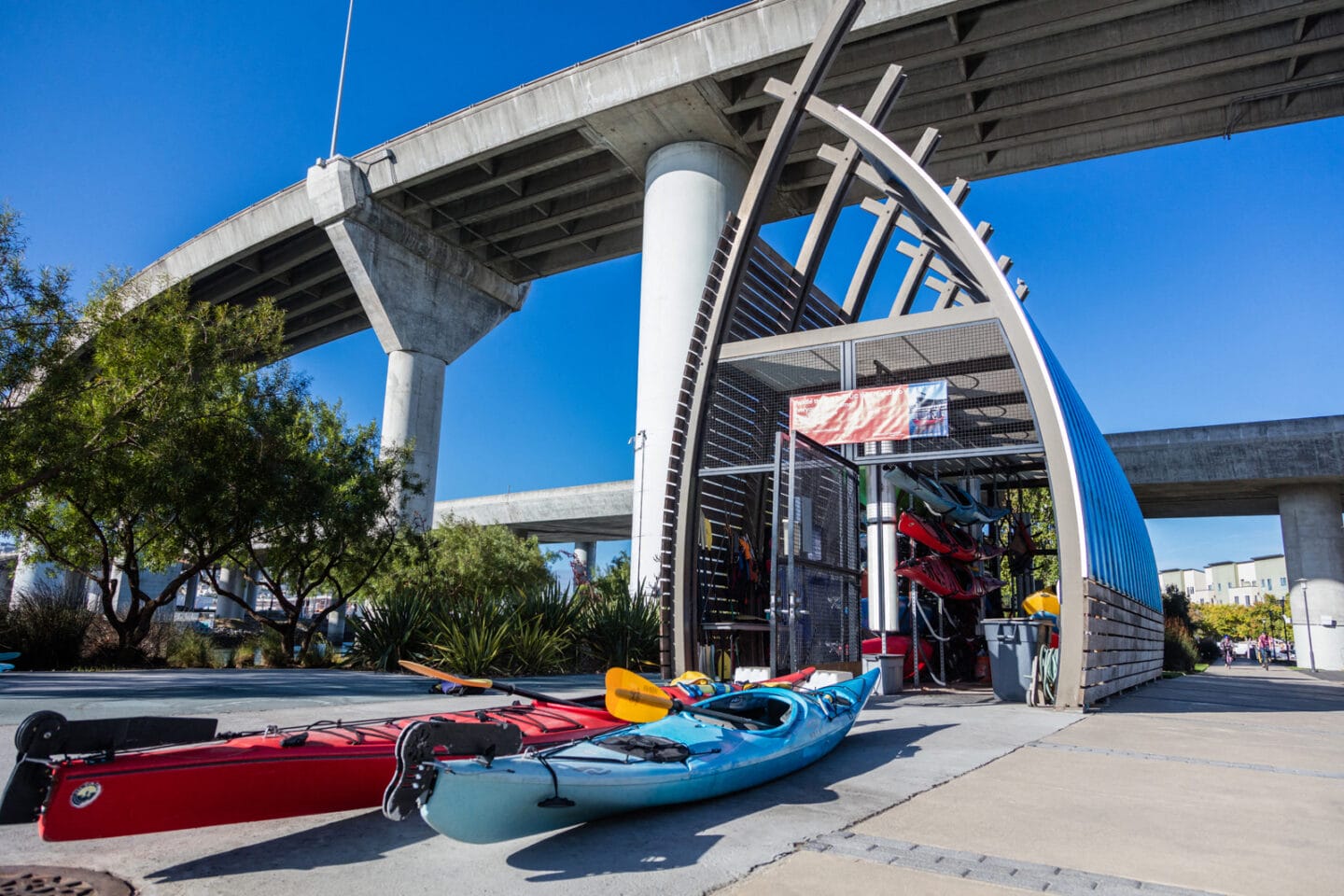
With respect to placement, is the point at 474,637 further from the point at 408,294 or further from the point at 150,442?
the point at 408,294

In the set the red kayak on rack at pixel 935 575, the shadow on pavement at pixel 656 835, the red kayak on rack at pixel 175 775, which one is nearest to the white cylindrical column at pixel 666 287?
the red kayak on rack at pixel 935 575

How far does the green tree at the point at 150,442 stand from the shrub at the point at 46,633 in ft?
2.52

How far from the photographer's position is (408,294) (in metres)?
31.2

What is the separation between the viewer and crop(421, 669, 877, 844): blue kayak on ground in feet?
10.1

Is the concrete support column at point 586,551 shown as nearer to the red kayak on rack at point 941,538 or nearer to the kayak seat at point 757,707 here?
the red kayak on rack at point 941,538

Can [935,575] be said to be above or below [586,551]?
below

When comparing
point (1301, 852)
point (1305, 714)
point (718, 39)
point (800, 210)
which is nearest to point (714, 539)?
point (1305, 714)

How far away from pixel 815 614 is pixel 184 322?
1298 cm

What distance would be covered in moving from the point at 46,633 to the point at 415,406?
18.7m

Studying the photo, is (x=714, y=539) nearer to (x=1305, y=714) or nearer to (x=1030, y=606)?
(x=1030, y=606)

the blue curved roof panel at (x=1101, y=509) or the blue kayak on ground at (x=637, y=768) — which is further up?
the blue curved roof panel at (x=1101, y=509)

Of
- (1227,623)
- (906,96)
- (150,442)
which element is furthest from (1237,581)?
(150,442)

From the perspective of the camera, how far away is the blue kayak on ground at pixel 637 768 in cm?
308

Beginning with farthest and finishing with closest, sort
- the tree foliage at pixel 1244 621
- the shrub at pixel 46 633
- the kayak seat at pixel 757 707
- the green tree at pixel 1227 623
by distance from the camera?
the green tree at pixel 1227 623 < the tree foliage at pixel 1244 621 < the shrub at pixel 46 633 < the kayak seat at pixel 757 707
